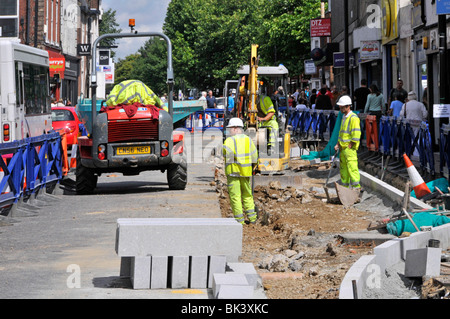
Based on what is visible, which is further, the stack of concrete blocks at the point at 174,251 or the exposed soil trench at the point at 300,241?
the exposed soil trench at the point at 300,241

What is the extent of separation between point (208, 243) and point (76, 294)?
132 centimetres

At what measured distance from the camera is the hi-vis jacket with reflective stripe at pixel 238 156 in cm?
1336

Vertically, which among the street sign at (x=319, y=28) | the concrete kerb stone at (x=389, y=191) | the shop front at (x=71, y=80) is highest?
the street sign at (x=319, y=28)

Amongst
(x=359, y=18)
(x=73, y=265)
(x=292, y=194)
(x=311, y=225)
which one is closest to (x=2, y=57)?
(x=292, y=194)

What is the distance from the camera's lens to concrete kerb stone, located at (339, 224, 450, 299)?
7746mm

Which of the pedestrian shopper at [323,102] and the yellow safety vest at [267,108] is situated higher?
the pedestrian shopper at [323,102]

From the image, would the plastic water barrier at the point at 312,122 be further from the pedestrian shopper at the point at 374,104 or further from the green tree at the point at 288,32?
the green tree at the point at 288,32

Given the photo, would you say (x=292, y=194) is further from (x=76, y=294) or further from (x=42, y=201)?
(x=76, y=294)

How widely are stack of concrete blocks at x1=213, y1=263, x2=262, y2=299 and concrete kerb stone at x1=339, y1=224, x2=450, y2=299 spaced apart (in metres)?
0.77

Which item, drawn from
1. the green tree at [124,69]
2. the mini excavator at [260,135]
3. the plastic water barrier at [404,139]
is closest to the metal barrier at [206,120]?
the plastic water barrier at [404,139]

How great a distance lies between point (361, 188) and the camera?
17.8 meters

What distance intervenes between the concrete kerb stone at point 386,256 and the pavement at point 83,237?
50.8 inches

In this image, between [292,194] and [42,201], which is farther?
[292,194]

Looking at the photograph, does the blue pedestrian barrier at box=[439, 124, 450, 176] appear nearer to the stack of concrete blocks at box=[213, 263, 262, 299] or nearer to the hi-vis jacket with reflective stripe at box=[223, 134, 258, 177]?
the hi-vis jacket with reflective stripe at box=[223, 134, 258, 177]
